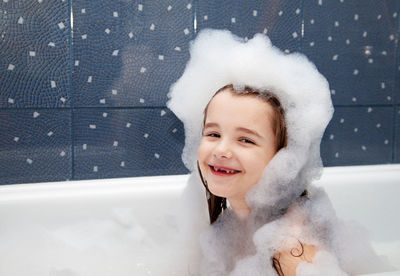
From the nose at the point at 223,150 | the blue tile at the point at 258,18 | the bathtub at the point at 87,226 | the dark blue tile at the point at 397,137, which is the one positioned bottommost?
the bathtub at the point at 87,226

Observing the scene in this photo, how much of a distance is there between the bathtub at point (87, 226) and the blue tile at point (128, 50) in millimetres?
307

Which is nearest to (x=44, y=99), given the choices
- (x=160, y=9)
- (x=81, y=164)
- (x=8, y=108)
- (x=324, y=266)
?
(x=8, y=108)

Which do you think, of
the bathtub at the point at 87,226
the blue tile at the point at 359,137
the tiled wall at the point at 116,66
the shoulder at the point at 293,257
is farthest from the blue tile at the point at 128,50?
the shoulder at the point at 293,257

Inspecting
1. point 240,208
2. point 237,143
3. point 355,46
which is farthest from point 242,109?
point 355,46

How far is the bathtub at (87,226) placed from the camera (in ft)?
4.86

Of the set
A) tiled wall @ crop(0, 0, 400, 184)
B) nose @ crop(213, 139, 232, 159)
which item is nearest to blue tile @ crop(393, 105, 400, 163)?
tiled wall @ crop(0, 0, 400, 184)

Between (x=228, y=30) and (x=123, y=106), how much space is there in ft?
1.57

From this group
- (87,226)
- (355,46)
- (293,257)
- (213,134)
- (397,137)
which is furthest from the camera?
(397,137)

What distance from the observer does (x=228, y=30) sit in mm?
1750

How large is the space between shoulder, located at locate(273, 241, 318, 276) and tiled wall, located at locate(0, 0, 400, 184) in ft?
2.53

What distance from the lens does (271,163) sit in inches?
44.8

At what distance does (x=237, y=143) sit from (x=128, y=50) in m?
0.71

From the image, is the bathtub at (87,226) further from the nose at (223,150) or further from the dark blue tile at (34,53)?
the nose at (223,150)

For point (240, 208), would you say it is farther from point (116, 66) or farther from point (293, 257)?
point (116, 66)
